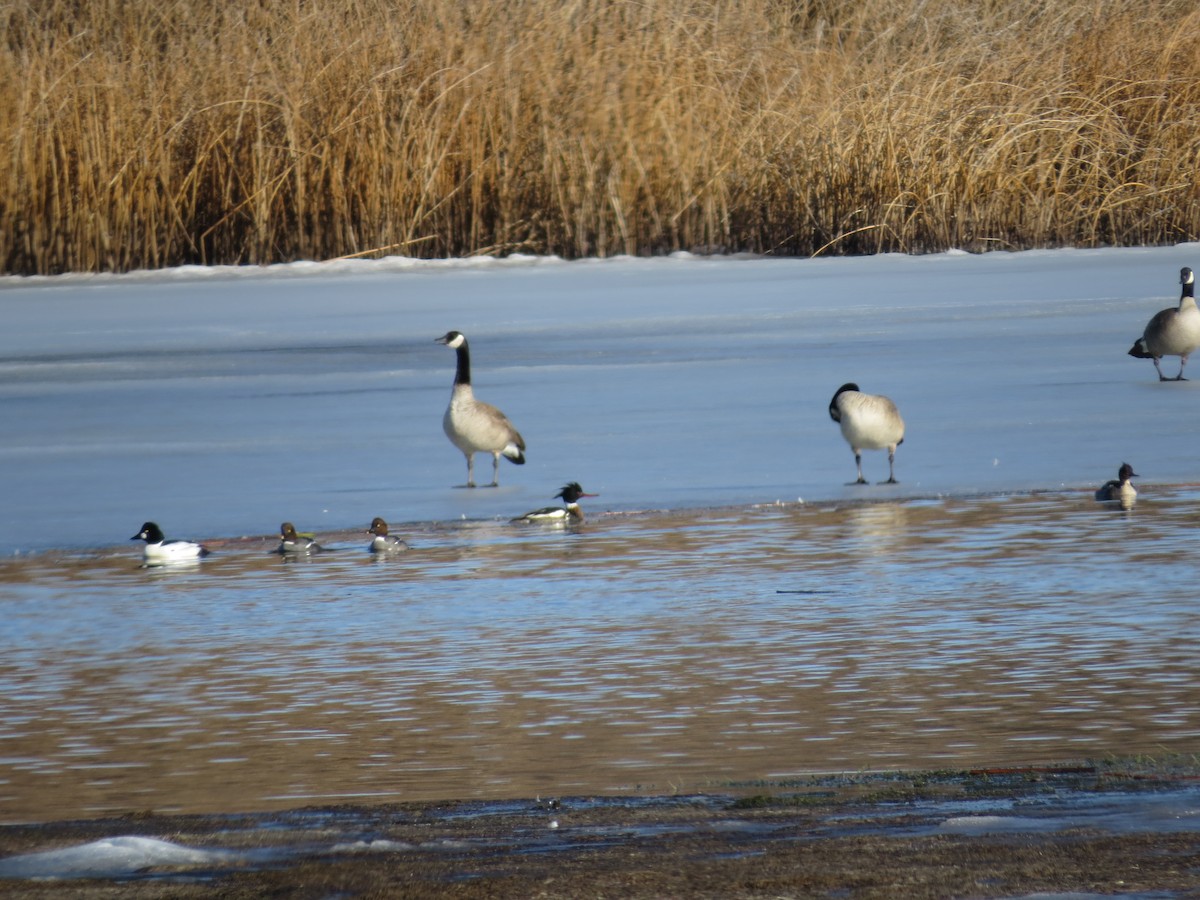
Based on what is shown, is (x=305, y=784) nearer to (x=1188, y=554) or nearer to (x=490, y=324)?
(x=1188, y=554)

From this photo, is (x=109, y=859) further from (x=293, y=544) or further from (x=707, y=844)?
(x=293, y=544)

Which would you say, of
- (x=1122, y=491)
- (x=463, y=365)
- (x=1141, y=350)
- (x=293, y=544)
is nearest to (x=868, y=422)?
(x=1122, y=491)

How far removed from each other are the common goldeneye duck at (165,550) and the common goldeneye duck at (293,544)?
30 centimetres

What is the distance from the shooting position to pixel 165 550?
715cm

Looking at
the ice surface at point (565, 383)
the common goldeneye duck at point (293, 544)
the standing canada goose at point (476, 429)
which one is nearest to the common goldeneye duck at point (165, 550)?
the common goldeneye duck at point (293, 544)

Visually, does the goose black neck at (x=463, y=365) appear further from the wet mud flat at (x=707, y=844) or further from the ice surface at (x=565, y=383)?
the wet mud flat at (x=707, y=844)

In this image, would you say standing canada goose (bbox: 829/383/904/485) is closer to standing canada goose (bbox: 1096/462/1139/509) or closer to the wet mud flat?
standing canada goose (bbox: 1096/462/1139/509)

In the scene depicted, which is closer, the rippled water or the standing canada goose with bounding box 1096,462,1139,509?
the rippled water

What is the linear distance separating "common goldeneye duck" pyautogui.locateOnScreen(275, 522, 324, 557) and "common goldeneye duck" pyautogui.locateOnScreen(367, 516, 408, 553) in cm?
22

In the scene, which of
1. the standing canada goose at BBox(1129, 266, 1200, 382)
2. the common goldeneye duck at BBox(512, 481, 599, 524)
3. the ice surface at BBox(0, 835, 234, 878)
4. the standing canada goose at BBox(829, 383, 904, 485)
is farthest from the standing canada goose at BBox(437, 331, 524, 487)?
the ice surface at BBox(0, 835, 234, 878)

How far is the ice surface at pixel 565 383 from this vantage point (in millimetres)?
8398

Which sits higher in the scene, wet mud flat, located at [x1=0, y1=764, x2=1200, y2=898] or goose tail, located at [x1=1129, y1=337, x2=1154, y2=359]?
goose tail, located at [x1=1129, y1=337, x2=1154, y2=359]

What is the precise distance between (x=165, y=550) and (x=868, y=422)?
2.85 meters

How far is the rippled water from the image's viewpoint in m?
4.34
